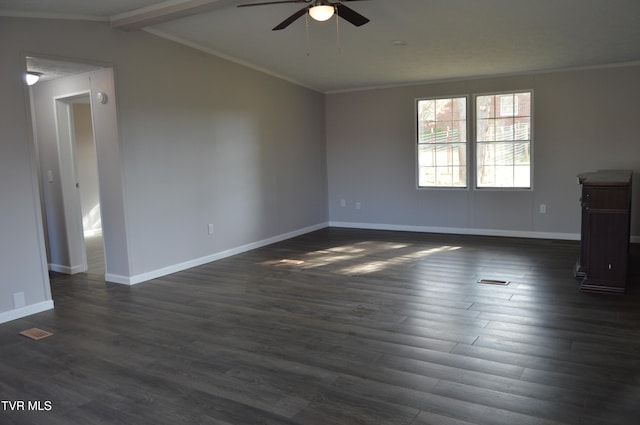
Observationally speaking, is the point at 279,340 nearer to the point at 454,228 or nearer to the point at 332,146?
the point at 454,228

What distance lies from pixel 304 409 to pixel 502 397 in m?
1.03

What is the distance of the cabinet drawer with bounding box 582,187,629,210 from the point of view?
4039 millimetres

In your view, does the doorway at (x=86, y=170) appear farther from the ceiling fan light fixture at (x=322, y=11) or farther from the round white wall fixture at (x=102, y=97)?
the ceiling fan light fixture at (x=322, y=11)

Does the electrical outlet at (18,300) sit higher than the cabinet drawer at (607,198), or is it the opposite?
the cabinet drawer at (607,198)

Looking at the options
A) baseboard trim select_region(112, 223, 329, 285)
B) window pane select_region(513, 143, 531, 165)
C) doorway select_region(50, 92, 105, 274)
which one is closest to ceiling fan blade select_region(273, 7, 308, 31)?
doorway select_region(50, 92, 105, 274)

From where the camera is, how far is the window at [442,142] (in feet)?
24.0

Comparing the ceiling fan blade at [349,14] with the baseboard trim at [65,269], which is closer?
the ceiling fan blade at [349,14]

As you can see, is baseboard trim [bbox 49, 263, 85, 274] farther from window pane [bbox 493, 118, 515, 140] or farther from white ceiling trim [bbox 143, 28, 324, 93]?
window pane [bbox 493, 118, 515, 140]

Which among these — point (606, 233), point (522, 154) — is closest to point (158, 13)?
point (606, 233)

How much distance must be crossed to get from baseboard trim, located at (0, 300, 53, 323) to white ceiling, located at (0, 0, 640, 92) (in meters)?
2.48

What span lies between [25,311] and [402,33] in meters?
4.46

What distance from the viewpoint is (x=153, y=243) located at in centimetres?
510

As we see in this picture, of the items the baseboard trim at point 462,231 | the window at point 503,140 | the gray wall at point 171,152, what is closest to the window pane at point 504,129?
the window at point 503,140

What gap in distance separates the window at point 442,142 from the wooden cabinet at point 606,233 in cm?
322
